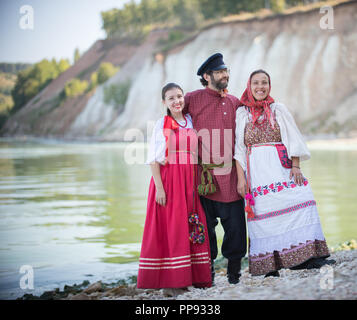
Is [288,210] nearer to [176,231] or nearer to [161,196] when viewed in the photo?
[176,231]

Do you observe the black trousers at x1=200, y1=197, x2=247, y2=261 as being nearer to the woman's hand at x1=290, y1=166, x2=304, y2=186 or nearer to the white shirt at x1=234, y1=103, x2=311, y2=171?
the white shirt at x1=234, y1=103, x2=311, y2=171

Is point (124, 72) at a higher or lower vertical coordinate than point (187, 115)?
higher

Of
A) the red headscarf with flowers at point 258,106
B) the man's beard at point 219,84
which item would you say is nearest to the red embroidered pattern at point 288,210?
the red headscarf with flowers at point 258,106

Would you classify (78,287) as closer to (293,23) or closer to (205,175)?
(205,175)

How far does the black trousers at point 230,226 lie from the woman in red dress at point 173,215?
0.52ft

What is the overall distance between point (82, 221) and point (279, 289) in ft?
17.1

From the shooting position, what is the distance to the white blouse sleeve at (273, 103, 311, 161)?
3.74m

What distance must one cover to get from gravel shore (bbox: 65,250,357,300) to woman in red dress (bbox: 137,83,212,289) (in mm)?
177

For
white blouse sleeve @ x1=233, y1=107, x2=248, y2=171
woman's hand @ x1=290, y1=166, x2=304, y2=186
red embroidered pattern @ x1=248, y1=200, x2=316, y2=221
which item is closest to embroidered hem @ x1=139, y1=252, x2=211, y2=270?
red embroidered pattern @ x1=248, y1=200, x2=316, y2=221

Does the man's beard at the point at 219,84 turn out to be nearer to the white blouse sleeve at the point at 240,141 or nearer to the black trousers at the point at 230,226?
the white blouse sleeve at the point at 240,141

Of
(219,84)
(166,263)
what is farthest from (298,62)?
(166,263)

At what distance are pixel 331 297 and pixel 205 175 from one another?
145cm

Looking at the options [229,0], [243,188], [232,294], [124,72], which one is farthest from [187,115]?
[124,72]

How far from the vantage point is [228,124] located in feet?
13.0
